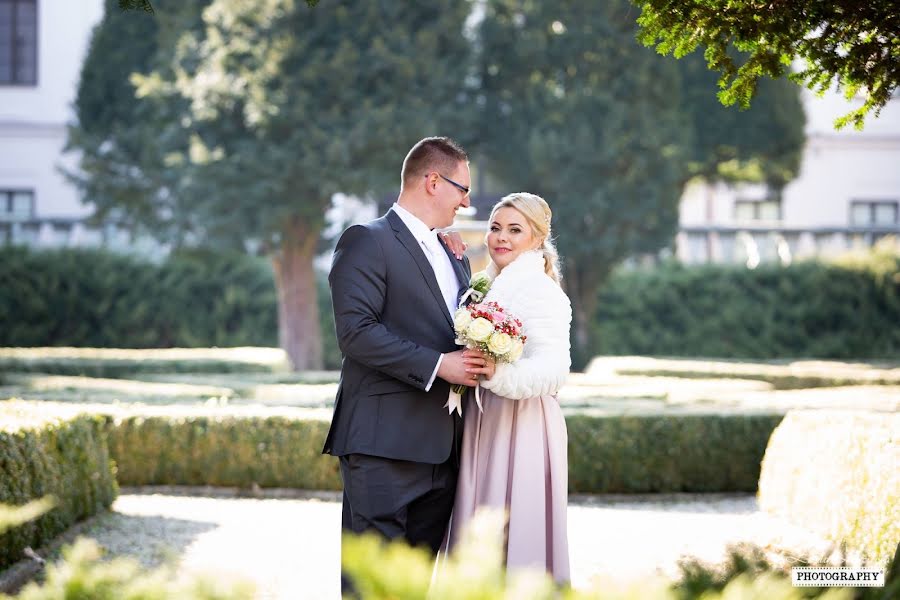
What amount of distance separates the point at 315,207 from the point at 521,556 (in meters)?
13.0

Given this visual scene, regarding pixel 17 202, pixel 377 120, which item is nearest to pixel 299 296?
pixel 377 120

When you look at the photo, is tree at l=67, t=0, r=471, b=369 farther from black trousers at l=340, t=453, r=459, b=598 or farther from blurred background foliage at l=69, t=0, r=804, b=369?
black trousers at l=340, t=453, r=459, b=598

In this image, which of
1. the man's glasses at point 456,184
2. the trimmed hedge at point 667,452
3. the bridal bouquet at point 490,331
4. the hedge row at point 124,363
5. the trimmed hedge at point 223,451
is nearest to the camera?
the bridal bouquet at point 490,331

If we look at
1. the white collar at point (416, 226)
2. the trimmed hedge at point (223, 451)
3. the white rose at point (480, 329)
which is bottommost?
the trimmed hedge at point (223, 451)

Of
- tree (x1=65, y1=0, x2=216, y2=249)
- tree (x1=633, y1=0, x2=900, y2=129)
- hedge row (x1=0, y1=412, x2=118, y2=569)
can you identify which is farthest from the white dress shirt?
tree (x1=65, y1=0, x2=216, y2=249)

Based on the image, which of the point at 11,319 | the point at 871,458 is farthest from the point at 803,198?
the point at 871,458

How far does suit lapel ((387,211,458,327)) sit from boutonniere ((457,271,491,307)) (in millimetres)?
76

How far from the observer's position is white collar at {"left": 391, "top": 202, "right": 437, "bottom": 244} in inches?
161

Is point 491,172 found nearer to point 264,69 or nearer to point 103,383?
point 264,69

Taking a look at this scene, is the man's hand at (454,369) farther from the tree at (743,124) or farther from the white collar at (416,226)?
the tree at (743,124)

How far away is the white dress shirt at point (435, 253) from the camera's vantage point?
411 centimetres

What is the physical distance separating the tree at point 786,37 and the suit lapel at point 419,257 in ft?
3.69

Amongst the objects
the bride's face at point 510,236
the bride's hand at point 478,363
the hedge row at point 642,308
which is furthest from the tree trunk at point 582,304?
the bride's hand at point 478,363

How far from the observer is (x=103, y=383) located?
11422mm
